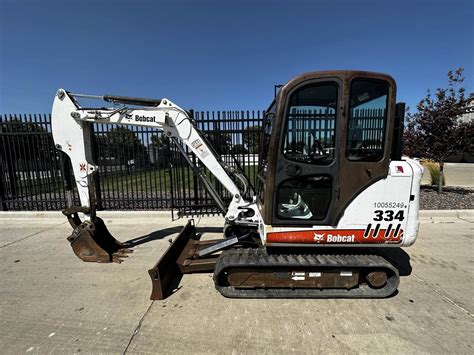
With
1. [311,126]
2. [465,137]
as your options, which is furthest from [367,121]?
[465,137]

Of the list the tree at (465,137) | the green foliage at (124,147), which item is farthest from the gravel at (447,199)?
the green foliage at (124,147)

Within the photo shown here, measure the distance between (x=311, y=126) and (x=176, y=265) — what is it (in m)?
2.63

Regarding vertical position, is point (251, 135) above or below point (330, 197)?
above

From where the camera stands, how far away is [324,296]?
9.70 feet

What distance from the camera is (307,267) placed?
2.94 m

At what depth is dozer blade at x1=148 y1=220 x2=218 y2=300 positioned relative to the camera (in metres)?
2.96

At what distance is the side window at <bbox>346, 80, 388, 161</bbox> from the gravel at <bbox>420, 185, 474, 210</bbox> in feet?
16.0

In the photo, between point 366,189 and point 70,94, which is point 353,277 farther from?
point 70,94

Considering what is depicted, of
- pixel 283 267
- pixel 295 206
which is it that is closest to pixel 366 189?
pixel 295 206

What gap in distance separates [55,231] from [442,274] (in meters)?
7.39

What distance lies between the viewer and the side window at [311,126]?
9.31ft

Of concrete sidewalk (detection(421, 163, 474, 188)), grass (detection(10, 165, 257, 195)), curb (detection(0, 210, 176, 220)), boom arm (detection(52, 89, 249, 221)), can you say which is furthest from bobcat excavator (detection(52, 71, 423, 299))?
concrete sidewalk (detection(421, 163, 474, 188))

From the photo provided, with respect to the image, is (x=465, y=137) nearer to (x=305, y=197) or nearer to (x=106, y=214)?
(x=305, y=197)

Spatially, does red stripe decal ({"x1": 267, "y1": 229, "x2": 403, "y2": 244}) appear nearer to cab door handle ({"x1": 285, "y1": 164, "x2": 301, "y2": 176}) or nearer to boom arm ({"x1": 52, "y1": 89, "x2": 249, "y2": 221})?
cab door handle ({"x1": 285, "y1": 164, "x2": 301, "y2": 176})
